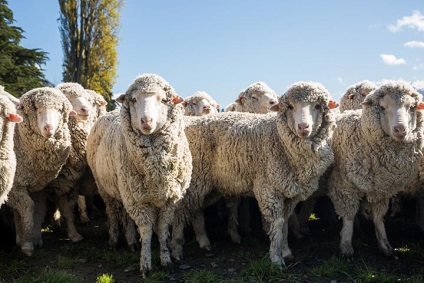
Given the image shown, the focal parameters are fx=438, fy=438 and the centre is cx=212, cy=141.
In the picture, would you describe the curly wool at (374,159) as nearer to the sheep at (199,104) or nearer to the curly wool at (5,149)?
the sheep at (199,104)

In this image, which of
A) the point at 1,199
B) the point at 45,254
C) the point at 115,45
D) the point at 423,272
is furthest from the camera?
the point at 115,45

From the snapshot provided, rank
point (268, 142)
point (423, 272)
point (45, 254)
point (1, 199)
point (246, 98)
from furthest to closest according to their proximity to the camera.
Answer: point (246, 98)
point (45, 254)
point (268, 142)
point (423, 272)
point (1, 199)

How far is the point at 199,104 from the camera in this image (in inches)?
316

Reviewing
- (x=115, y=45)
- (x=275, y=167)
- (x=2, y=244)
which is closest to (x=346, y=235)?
(x=275, y=167)

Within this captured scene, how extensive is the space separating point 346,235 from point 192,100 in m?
4.00

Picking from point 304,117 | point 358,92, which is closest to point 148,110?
point 304,117

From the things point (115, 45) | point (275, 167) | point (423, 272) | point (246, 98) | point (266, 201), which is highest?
point (115, 45)

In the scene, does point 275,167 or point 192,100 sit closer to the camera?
point 275,167

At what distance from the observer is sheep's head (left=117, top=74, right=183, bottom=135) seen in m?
4.40

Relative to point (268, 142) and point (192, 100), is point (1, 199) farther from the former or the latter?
point (192, 100)

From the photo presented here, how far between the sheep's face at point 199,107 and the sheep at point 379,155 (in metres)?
3.08

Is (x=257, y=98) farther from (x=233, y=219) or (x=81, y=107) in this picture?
(x=81, y=107)

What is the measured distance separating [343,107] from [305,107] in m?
3.32

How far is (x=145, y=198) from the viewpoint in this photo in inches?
185
